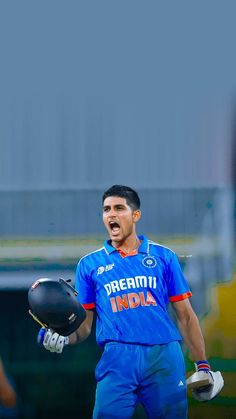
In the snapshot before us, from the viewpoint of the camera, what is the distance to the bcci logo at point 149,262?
17.1 ft

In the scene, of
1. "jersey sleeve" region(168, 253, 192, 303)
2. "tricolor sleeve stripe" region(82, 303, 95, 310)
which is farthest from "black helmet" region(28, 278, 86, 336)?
"jersey sleeve" region(168, 253, 192, 303)

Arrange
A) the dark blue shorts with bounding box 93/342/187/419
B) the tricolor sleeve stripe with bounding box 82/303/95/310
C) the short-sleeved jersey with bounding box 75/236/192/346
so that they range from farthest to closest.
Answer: the tricolor sleeve stripe with bounding box 82/303/95/310, the short-sleeved jersey with bounding box 75/236/192/346, the dark blue shorts with bounding box 93/342/187/419

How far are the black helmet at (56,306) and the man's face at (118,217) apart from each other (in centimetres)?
46

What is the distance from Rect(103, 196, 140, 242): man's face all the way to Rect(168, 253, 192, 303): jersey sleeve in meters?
0.30

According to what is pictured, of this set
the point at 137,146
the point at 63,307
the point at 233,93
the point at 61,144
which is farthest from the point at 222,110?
the point at 63,307

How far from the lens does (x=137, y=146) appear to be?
5.64 m

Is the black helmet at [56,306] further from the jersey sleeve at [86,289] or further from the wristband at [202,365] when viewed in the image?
the wristband at [202,365]

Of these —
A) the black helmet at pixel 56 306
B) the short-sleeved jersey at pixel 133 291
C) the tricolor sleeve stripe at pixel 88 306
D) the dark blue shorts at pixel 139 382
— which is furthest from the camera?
the tricolor sleeve stripe at pixel 88 306

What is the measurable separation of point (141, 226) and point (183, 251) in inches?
11.1

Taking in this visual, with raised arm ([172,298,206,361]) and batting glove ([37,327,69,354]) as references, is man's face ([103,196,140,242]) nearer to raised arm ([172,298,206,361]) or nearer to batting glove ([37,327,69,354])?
raised arm ([172,298,206,361])

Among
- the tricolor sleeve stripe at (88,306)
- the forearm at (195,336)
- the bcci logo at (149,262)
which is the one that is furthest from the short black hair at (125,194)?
the forearm at (195,336)

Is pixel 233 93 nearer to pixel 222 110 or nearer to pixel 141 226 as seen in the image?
pixel 222 110

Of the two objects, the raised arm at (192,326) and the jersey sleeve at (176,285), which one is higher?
the jersey sleeve at (176,285)

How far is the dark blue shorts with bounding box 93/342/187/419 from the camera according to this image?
5.00 metres
